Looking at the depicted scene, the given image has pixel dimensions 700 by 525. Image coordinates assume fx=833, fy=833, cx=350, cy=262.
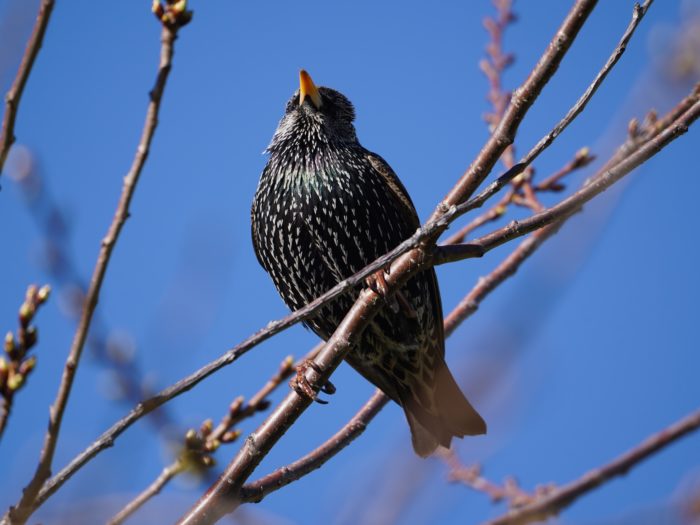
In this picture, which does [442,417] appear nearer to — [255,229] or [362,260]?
[362,260]

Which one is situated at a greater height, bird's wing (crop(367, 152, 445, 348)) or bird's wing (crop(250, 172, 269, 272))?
bird's wing (crop(250, 172, 269, 272))

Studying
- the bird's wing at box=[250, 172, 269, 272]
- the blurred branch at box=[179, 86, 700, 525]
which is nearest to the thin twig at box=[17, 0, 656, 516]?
the blurred branch at box=[179, 86, 700, 525]

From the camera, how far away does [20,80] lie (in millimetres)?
1808

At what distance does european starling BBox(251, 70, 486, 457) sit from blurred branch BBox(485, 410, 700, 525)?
2029 millimetres

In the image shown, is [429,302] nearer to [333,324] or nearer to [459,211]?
[333,324]

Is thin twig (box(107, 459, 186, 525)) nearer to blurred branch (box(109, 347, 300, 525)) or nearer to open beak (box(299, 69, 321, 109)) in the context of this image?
blurred branch (box(109, 347, 300, 525))

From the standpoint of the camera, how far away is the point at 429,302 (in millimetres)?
4516

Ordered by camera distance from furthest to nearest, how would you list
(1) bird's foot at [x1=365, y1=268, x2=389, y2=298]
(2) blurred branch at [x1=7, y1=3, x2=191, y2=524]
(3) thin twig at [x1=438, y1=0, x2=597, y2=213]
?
(1) bird's foot at [x1=365, y1=268, x2=389, y2=298], (3) thin twig at [x1=438, y1=0, x2=597, y2=213], (2) blurred branch at [x1=7, y1=3, x2=191, y2=524]

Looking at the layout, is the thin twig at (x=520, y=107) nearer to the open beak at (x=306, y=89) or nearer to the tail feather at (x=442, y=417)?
the tail feather at (x=442, y=417)

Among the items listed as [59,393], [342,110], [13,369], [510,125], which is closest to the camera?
[59,393]

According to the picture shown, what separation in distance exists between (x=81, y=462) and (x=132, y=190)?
0.62 m

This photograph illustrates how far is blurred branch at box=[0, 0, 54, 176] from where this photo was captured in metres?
1.75

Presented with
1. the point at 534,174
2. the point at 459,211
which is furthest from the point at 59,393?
the point at 534,174

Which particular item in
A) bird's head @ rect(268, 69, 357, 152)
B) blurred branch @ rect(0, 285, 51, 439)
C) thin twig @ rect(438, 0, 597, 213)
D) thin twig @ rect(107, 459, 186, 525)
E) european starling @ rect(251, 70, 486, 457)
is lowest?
thin twig @ rect(107, 459, 186, 525)
